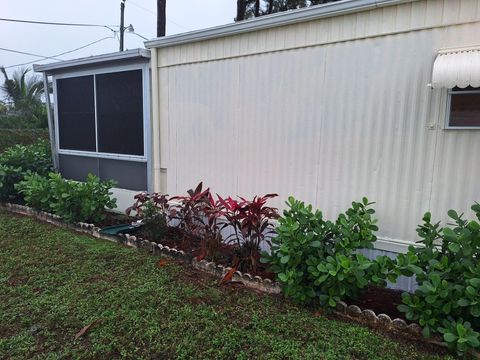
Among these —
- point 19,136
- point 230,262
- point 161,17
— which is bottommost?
point 230,262

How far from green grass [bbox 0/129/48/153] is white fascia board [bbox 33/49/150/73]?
7620 mm

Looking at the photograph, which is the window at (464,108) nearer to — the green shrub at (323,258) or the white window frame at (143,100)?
the green shrub at (323,258)

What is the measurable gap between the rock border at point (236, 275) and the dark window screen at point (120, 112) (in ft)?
4.39

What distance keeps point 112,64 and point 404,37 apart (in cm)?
418

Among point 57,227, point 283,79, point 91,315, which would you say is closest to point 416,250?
point 283,79

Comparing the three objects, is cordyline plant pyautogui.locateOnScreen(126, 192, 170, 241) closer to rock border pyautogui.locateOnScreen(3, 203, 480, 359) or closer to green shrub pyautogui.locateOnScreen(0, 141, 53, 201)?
rock border pyautogui.locateOnScreen(3, 203, 480, 359)

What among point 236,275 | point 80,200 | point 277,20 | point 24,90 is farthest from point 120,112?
point 24,90

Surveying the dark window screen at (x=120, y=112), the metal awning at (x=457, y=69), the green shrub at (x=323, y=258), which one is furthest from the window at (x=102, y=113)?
the metal awning at (x=457, y=69)

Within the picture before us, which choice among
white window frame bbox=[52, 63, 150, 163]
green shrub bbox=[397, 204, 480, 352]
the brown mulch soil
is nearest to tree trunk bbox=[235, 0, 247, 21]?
white window frame bbox=[52, 63, 150, 163]

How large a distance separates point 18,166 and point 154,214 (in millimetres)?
3565

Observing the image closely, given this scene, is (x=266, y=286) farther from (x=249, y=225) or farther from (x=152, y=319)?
(x=152, y=319)

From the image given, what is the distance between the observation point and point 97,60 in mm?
5738

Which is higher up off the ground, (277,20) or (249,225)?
(277,20)

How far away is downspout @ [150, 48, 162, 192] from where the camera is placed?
5.11 meters
